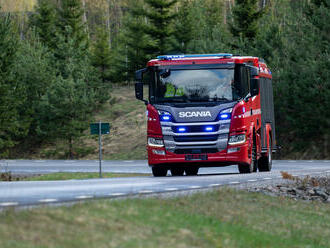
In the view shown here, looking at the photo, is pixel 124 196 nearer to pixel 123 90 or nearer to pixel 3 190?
pixel 3 190

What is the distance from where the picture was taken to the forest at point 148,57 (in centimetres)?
4862

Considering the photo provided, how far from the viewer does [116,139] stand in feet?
219

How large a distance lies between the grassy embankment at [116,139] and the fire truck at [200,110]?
33.5 metres

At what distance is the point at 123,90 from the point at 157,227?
228ft

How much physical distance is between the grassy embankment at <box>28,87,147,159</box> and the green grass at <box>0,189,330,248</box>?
4309cm

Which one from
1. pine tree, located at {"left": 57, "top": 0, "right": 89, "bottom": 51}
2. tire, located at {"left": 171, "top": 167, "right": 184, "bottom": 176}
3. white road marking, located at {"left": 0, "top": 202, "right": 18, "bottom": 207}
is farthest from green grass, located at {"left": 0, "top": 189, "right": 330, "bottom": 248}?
pine tree, located at {"left": 57, "top": 0, "right": 89, "bottom": 51}

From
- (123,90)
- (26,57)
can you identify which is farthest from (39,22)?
(26,57)

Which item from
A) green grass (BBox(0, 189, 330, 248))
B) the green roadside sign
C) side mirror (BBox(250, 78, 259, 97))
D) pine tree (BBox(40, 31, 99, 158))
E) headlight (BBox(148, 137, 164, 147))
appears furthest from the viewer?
pine tree (BBox(40, 31, 99, 158))

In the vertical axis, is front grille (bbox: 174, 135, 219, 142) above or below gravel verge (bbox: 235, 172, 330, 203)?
above

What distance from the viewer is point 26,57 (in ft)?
229

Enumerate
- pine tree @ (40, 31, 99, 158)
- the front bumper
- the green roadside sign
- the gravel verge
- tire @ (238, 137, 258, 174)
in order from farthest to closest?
pine tree @ (40, 31, 99, 158)
the green roadside sign
tire @ (238, 137, 258, 174)
the front bumper
the gravel verge

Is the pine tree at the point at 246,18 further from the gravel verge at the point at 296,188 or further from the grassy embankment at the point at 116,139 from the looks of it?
the gravel verge at the point at 296,188

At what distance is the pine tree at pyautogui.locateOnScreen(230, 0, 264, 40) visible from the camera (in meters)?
64.3

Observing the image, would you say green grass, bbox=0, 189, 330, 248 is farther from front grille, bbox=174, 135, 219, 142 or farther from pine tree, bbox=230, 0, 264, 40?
pine tree, bbox=230, 0, 264, 40
